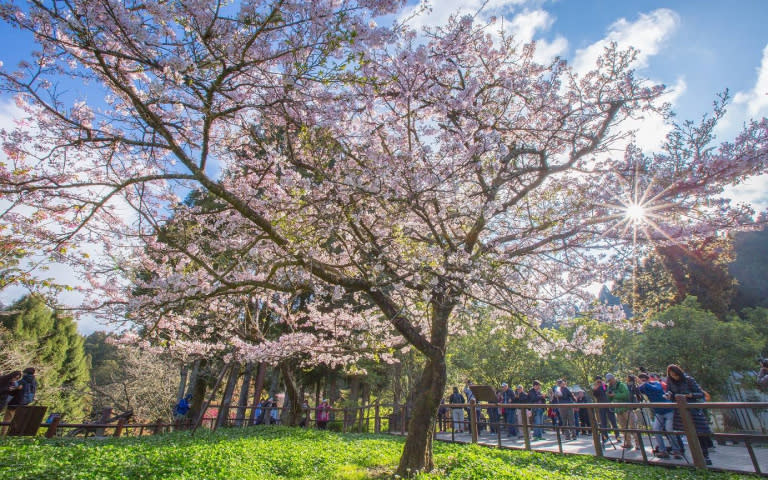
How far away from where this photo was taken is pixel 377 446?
981 cm

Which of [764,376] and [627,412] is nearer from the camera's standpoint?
[764,376]

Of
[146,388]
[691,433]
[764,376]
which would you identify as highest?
[764,376]

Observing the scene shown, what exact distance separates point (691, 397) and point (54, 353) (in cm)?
3837

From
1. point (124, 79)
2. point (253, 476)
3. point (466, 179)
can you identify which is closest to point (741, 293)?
point (466, 179)

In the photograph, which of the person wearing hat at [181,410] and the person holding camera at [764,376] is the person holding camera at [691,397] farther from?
the person wearing hat at [181,410]

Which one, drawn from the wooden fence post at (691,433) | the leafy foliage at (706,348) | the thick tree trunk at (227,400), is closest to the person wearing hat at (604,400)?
the wooden fence post at (691,433)

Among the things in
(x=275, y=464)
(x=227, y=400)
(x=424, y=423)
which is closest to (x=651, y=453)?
(x=424, y=423)

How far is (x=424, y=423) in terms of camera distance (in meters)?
6.71

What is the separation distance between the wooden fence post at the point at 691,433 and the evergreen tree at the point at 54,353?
95.6ft

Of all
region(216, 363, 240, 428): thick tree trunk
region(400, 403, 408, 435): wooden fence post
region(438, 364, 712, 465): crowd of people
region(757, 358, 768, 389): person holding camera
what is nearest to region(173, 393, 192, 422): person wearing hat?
region(216, 363, 240, 428): thick tree trunk

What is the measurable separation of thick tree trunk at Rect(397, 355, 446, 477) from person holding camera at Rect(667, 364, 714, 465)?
4.47 meters

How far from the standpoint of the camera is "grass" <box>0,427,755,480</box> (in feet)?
18.3

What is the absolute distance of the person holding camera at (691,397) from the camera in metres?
6.59

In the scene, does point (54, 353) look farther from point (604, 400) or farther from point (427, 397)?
point (604, 400)
